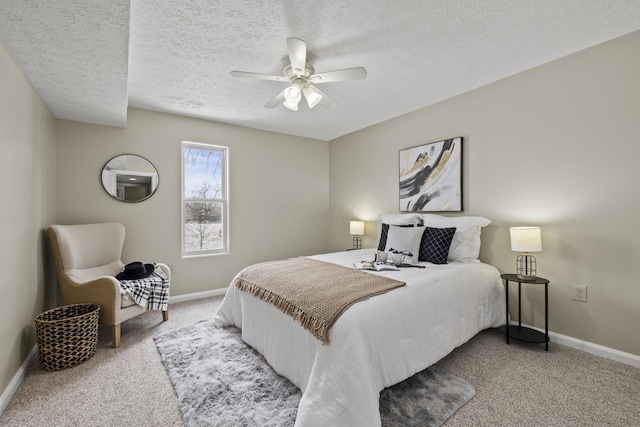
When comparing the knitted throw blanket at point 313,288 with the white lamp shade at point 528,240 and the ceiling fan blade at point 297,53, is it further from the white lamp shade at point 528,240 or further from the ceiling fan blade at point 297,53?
the ceiling fan blade at point 297,53

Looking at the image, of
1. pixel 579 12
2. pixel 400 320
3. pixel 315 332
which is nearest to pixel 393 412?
pixel 400 320

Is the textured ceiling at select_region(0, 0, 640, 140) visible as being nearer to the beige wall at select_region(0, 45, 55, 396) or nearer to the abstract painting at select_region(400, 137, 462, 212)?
the beige wall at select_region(0, 45, 55, 396)

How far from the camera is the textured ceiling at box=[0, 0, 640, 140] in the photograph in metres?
1.72

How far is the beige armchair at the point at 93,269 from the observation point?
2438mm

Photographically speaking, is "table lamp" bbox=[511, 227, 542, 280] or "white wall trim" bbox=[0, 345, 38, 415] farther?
"table lamp" bbox=[511, 227, 542, 280]

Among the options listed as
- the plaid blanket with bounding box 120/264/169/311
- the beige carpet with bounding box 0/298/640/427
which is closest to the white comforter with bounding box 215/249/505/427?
the beige carpet with bounding box 0/298/640/427

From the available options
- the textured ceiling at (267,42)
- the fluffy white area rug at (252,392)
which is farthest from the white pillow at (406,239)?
the textured ceiling at (267,42)

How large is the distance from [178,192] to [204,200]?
36cm

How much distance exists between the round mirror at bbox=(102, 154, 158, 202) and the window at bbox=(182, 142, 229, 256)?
0.40 m

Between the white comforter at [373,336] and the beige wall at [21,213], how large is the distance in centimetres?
150

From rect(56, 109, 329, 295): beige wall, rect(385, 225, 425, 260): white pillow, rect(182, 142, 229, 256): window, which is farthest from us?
rect(182, 142, 229, 256): window

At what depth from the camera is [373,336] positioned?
1.59 meters

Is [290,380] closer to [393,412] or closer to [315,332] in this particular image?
[315,332]

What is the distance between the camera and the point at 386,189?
4.07 metres
